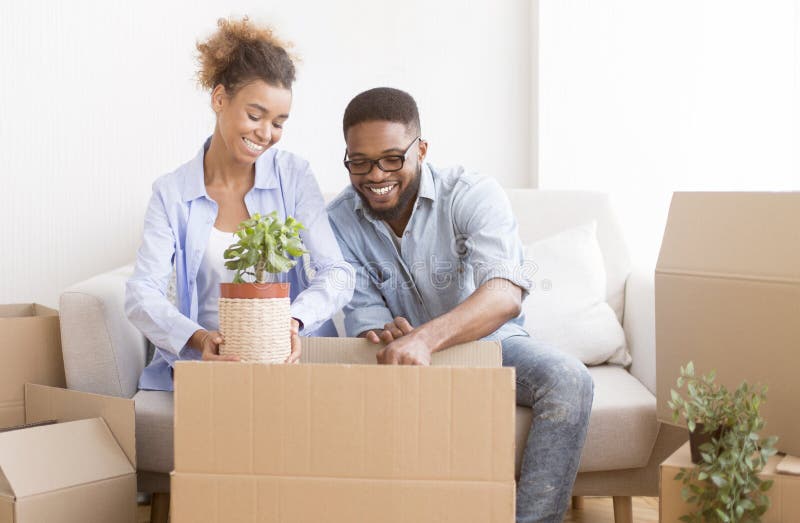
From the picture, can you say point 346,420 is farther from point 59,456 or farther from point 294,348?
point 59,456

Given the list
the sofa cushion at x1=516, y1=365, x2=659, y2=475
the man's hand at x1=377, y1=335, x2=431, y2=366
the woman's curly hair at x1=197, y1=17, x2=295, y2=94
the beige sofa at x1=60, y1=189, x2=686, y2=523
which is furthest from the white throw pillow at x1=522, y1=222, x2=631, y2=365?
the woman's curly hair at x1=197, y1=17, x2=295, y2=94

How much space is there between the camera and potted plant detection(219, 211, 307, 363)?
1380 millimetres

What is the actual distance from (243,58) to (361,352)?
2.29ft

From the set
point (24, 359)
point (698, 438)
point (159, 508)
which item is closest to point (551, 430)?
point (698, 438)

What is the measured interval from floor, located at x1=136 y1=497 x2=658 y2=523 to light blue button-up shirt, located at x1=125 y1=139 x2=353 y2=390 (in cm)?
58

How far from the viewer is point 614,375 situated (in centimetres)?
207

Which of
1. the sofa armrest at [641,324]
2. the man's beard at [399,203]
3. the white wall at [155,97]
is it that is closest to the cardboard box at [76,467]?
the man's beard at [399,203]

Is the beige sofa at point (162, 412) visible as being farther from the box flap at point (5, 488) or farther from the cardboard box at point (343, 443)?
the cardboard box at point (343, 443)

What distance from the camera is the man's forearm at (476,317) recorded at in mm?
1603

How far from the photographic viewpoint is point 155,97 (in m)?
2.53

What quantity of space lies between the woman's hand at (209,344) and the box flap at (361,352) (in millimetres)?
153

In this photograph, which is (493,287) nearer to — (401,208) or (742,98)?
(401,208)

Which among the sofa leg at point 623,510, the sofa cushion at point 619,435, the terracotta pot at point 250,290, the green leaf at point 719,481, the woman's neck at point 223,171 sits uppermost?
the woman's neck at point 223,171

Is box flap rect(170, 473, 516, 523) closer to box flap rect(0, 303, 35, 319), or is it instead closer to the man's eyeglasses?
the man's eyeglasses
